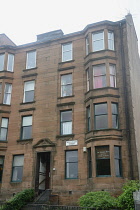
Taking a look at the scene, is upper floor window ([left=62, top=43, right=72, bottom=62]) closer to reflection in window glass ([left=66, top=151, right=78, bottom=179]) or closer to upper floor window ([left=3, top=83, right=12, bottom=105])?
upper floor window ([left=3, top=83, right=12, bottom=105])

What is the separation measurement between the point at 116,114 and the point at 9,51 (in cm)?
1454

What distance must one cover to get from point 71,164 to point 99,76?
27.8 feet

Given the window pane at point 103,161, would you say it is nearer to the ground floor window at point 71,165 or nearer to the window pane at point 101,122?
the window pane at point 101,122

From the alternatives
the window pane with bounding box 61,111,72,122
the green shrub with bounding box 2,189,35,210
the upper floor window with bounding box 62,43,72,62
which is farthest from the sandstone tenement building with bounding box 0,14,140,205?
the green shrub with bounding box 2,189,35,210

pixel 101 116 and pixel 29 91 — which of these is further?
pixel 29 91

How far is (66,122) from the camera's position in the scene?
79.4 feet

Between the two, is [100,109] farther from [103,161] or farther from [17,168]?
[17,168]

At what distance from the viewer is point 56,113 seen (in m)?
24.7

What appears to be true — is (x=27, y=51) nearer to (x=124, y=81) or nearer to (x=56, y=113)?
(x=56, y=113)

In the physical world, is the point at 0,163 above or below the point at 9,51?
below

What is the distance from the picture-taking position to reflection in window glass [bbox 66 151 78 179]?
22.2 metres

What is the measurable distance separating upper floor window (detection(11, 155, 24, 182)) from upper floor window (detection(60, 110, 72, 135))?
4877 millimetres

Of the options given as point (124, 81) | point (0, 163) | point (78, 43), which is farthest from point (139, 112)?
point (0, 163)

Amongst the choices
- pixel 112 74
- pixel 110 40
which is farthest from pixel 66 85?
pixel 110 40
